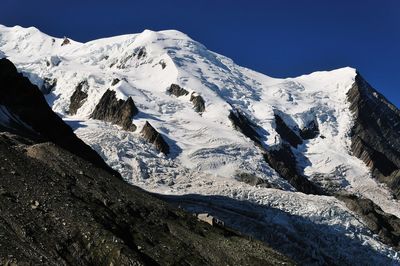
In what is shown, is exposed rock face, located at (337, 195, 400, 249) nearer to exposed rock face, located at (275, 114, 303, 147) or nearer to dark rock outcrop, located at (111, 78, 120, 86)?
exposed rock face, located at (275, 114, 303, 147)

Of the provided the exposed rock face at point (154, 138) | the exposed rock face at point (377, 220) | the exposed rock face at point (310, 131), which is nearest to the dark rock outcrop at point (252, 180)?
the exposed rock face at point (377, 220)

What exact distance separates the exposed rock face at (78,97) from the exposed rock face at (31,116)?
6897 centimetres

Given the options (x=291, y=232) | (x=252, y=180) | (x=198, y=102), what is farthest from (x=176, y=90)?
(x=291, y=232)

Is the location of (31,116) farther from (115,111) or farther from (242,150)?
(115,111)

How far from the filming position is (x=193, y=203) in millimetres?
98750

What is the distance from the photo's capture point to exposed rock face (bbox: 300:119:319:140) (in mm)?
178475

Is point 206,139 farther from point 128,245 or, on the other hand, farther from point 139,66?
point 128,245

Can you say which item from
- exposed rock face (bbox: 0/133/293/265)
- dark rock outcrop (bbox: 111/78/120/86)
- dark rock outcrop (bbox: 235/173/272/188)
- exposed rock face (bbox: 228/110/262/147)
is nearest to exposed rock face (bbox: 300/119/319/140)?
exposed rock face (bbox: 228/110/262/147)

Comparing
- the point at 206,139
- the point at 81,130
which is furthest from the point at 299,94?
the point at 81,130

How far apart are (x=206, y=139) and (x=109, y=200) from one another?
94343 mm

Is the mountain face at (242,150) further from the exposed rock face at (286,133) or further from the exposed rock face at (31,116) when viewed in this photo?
the exposed rock face at (31,116)

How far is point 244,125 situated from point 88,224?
11908 cm

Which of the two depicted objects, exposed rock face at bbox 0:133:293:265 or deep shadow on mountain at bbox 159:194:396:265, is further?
deep shadow on mountain at bbox 159:194:396:265

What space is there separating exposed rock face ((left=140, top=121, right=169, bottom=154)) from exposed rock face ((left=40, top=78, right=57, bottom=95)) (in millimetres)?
51692
